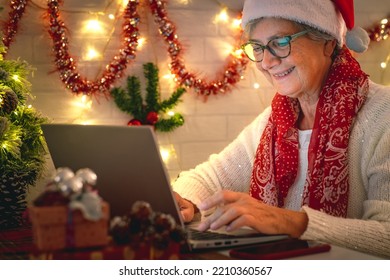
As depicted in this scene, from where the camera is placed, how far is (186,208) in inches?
51.2

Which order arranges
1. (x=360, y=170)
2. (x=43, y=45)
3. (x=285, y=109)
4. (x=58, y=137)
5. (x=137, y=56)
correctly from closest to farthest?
(x=58, y=137)
(x=360, y=170)
(x=285, y=109)
(x=43, y=45)
(x=137, y=56)

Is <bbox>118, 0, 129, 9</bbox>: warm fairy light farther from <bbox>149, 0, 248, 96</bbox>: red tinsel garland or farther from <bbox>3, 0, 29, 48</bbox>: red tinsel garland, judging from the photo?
<bbox>3, 0, 29, 48</bbox>: red tinsel garland

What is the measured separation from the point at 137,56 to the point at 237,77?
15.0 inches

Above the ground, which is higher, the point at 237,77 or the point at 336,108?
the point at 237,77

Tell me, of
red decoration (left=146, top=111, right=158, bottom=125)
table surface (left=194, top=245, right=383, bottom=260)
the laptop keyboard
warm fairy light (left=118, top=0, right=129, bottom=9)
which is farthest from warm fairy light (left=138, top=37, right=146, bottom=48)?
table surface (left=194, top=245, right=383, bottom=260)

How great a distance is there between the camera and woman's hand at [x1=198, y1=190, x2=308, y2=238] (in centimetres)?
95

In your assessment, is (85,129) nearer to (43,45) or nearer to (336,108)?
(336,108)

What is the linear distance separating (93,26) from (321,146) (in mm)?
898

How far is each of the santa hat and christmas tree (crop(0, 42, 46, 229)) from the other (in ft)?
2.03

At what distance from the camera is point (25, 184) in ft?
4.68

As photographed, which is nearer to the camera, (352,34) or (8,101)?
(8,101)

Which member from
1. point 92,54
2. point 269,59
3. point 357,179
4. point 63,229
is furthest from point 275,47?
point 63,229

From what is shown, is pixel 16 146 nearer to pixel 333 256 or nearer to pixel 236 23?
pixel 333 256
